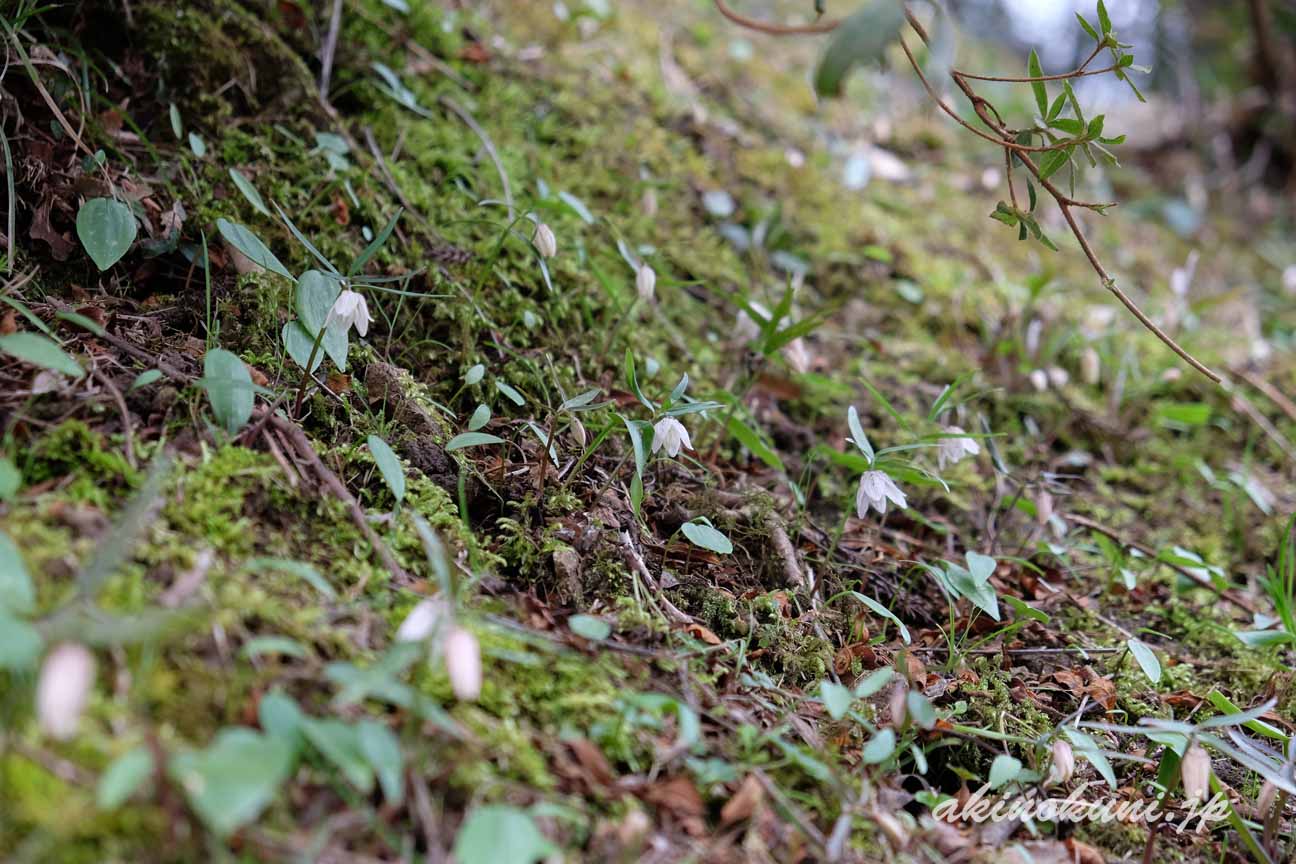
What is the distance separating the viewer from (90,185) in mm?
1947

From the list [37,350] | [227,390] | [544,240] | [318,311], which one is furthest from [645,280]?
[37,350]

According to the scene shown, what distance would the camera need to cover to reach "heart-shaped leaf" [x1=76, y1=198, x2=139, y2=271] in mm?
1767

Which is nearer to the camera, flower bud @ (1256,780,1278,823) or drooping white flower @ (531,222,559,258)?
flower bud @ (1256,780,1278,823)

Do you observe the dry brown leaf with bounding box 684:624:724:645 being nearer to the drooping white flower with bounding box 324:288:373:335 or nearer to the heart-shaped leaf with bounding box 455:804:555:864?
the heart-shaped leaf with bounding box 455:804:555:864

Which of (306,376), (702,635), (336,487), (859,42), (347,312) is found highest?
(859,42)

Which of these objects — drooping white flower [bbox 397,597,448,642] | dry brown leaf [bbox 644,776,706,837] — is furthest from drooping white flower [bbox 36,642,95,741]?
dry brown leaf [bbox 644,776,706,837]

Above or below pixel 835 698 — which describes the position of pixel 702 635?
below

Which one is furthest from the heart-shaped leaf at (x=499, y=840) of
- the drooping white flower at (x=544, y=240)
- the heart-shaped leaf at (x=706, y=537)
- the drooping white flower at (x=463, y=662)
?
the drooping white flower at (x=544, y=240)

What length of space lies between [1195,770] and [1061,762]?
0.69 feet

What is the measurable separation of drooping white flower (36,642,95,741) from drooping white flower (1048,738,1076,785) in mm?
1548

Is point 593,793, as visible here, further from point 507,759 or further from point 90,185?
point 90,185

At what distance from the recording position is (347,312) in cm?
171

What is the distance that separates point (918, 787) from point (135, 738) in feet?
4.43

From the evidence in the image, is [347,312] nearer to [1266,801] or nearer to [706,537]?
[706,537]
